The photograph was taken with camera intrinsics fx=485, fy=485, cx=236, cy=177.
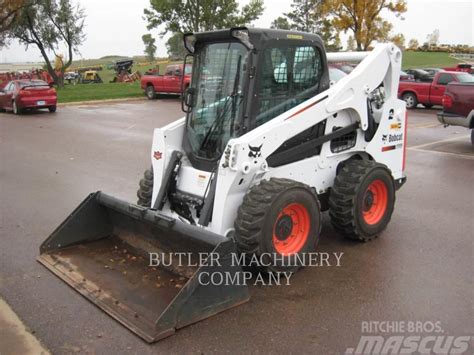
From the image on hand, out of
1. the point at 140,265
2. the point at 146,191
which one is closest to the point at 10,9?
the point at 146,191

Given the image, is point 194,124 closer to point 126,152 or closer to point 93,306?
point 93,306

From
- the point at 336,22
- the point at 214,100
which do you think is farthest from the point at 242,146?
the point at 336,22

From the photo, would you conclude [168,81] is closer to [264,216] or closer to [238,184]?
[238,184]

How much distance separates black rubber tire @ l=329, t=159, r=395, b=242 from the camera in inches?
203

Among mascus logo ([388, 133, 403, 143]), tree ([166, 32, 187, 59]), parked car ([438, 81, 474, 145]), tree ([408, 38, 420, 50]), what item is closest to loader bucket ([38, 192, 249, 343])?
mascus logo ([388, 133, 403, 143])

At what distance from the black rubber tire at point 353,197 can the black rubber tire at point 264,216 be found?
0.88 m

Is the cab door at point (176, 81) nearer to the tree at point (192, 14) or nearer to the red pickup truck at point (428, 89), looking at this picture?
the tree at point (192, 14)

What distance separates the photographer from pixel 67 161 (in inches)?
410

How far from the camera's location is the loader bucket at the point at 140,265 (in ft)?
12.2

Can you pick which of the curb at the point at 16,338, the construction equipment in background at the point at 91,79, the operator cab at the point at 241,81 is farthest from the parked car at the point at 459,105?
the construction equipment in background at the point at 91,79

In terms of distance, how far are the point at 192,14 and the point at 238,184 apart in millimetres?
28984

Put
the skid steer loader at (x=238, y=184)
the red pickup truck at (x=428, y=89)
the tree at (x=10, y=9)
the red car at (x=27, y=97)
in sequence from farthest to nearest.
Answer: the tree at (x=10, y=9) → the red car at (x=27, y=97) → the red pickup truck at (x=428, y=89) → the skid steer loader at (x=238, y=184)

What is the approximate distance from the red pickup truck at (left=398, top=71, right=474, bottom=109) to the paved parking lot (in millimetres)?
9798

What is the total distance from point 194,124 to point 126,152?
21.2 feet
